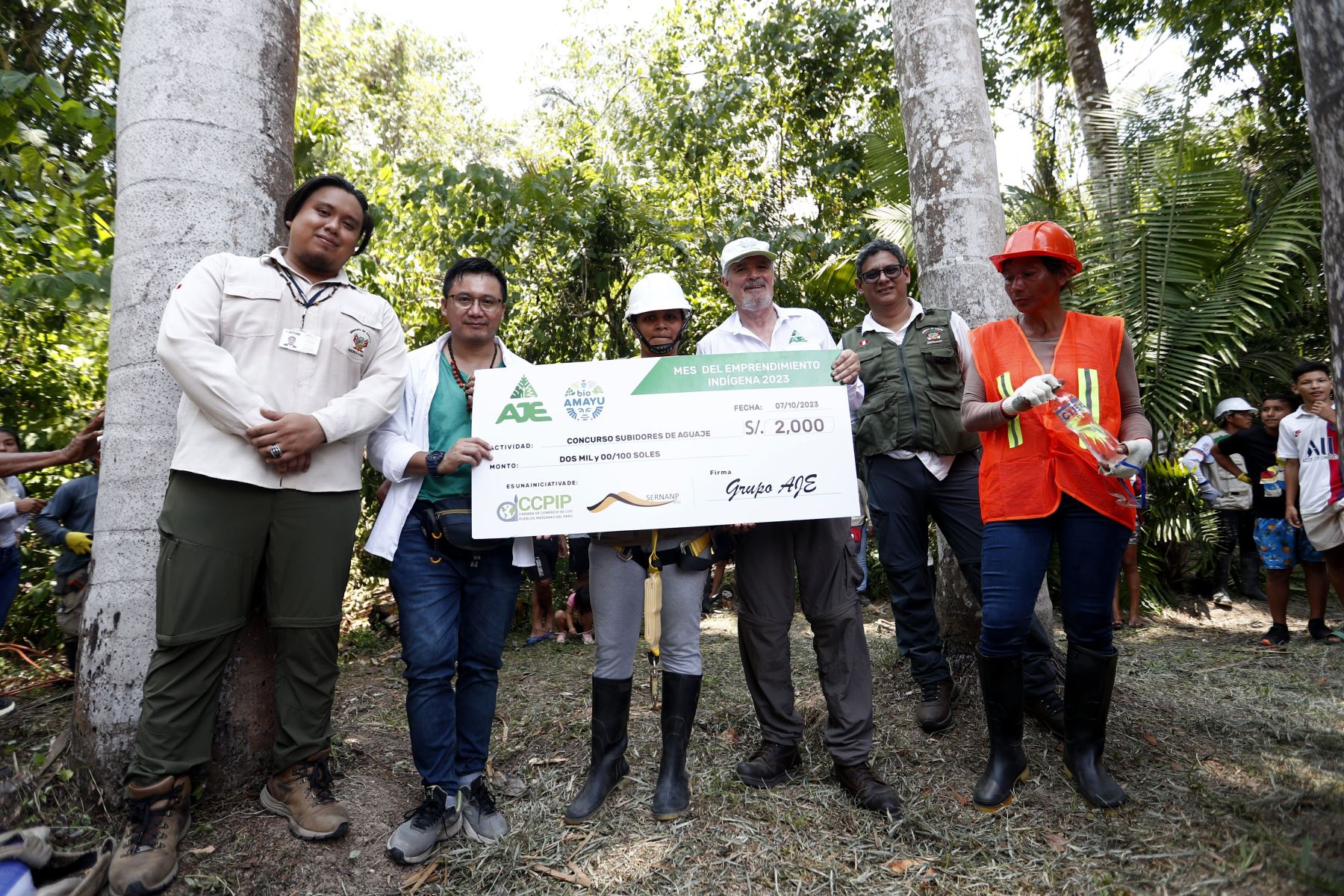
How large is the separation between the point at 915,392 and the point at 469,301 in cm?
205

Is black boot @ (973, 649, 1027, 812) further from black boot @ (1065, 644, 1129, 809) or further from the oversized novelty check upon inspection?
the oversized novelty check

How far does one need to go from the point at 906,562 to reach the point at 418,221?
620cm

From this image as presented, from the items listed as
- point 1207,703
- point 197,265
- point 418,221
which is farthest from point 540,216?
point 1207,703

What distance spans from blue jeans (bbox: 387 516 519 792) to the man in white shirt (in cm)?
25

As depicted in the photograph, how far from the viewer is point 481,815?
3.02 meters

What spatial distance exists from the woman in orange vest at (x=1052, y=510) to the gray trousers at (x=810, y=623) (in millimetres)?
494

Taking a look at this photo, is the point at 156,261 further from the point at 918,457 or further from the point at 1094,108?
the point at 1094,108

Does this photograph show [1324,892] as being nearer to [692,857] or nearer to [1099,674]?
[1099,674]

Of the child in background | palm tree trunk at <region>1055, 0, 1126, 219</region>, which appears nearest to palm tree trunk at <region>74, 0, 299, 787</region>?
the child in background

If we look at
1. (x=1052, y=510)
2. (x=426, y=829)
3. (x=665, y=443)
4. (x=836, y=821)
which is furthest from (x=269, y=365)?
(x=1052, y=510)

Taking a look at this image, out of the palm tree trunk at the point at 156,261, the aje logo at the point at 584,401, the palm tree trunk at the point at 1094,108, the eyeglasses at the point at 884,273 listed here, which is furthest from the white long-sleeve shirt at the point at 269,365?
the palm tree trunk at the point at 1094,108

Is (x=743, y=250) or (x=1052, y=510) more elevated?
(x=743, y=250)

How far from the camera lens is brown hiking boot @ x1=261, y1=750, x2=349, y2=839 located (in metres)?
2.83

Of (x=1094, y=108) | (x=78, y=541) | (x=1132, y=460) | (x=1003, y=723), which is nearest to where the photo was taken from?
(x=1132, y=460)
